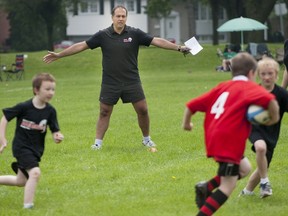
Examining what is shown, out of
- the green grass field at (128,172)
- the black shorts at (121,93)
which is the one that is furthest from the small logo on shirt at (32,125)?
the black shorts at (121,93)

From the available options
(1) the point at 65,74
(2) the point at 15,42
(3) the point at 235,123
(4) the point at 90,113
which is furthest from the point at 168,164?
(2) the point at 15,42

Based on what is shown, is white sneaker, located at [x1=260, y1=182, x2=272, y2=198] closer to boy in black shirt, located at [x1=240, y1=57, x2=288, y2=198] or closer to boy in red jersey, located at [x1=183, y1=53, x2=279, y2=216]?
boy in black shirt, located at [x1=240, y1=57, x2=288, y2=198]

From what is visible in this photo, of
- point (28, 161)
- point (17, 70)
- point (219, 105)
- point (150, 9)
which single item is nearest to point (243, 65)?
point (219, 105)

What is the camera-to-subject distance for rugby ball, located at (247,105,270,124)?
252 inches

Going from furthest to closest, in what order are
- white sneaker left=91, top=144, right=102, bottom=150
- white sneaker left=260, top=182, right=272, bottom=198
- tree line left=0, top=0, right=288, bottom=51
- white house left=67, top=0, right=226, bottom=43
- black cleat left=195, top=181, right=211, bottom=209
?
white house left=67, top=0, right=226, bottom=43, tree line left=0, top=0, right=288, bottom=51, white sneaker left=91, top=144, right=102, bottom=150, white sneaker left=260, top=182, right=272, bottom=198, black cleat left=195, top=181, right=211, bottom=209

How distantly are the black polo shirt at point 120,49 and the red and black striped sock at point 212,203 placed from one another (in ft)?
17.8

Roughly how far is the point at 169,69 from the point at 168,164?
30.5 m

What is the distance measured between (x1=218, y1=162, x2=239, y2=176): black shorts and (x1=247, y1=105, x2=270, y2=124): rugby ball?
0.43m

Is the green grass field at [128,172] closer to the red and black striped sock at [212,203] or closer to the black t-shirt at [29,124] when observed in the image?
the black t-shirt at [29,124]

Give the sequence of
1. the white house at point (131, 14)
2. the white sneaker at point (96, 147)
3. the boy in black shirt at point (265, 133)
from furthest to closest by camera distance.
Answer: the white house at point (131, 14)
the white sneaker at point (96, 147)
the boy in black shirt at point (265, 133)

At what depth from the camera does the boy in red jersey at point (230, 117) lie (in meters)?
6.46

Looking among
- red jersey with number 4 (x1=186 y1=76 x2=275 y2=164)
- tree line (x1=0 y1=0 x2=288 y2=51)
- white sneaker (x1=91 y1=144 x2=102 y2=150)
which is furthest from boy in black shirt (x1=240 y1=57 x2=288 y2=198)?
tree line (x1=0 y1=0 x2=288 y2=51)

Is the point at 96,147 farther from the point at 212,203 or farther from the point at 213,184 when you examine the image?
the point at 212,203

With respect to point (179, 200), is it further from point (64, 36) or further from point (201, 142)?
point (64, 36)
